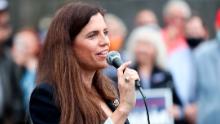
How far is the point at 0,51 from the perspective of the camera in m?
10.3

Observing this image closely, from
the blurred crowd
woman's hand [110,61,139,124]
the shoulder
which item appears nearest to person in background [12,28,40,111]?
the blurred crowd

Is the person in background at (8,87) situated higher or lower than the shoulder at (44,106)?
lower

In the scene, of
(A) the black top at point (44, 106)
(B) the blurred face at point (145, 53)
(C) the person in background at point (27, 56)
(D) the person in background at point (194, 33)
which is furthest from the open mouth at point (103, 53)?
(D) the person in background at point (194, 33)

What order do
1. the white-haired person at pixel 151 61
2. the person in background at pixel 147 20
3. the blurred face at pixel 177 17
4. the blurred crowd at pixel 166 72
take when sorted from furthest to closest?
the person in background at pixel 147 20, the blurred face at pixel 177 17, the white-haired person at pixel 151 61, the blurred crowd at pixel 166 72

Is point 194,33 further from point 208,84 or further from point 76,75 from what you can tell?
point 76,75

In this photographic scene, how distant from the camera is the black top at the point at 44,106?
526 centimetres

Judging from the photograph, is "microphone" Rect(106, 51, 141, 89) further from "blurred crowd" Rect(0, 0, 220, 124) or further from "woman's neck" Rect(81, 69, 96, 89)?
"blurred crowd" Rect(0, 0, 220, 124)

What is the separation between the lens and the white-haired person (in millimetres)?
9961

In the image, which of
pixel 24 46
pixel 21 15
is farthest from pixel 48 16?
pixel 24 46

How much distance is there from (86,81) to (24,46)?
6.59m

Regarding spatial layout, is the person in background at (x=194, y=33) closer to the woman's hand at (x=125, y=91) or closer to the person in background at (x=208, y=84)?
the person in background at (x=208, y=84)

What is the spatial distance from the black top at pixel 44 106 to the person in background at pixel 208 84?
423 cm

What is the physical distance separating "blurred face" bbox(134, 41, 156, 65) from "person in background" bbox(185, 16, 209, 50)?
143 centimetres

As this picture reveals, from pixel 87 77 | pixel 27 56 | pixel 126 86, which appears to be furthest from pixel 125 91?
pixel 27 56
